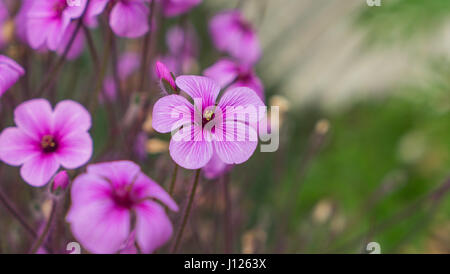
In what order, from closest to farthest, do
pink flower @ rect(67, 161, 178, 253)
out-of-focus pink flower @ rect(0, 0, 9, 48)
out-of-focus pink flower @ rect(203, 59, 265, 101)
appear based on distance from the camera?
pink flower @ rect(67, 161, 178, 253)
out-of-focus pink flower @ rect(203, 59, 265, 101)
out-of-focus pink flower @ rect(0, 0, 9, 48)

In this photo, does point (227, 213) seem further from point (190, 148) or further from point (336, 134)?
point (336, 134)

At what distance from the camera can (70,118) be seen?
27 cm

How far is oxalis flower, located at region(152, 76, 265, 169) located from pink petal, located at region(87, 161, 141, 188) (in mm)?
26

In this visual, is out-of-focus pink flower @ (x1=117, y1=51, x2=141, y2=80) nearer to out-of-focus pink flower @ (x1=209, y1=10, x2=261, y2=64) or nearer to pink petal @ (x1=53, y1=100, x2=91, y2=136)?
out-of-focus pink flower @ (x1=209, y1=10, x2=261, y2=64)

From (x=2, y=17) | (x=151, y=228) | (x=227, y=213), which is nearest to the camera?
(x=151, y=228)

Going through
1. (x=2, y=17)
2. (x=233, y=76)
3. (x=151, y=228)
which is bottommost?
(x=151, y=228)

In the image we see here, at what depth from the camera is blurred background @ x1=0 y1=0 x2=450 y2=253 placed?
479 mm

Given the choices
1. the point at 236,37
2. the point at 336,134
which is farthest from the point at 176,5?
the point at 336,134

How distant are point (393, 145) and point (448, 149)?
0.40 ft

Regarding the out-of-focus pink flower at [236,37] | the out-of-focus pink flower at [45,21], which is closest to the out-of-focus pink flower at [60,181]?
the out-of-focus pink flower at [45,21]

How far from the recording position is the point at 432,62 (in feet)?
2.11

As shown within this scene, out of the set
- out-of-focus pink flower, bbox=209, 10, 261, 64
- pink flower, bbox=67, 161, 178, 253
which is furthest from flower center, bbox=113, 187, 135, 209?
out-of-focus pink flower, bbox=209, 10, 261, 64

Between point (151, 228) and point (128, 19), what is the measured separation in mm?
139
